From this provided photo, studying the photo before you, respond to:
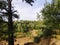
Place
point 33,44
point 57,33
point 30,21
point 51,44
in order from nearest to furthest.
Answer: point 51,44
point 33,44
point 57,33
point 30,21

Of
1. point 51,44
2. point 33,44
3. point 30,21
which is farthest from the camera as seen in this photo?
point 30,21

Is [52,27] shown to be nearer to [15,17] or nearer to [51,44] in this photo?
[51,44]

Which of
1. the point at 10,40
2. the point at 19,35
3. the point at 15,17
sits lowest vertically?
the point at 19,35

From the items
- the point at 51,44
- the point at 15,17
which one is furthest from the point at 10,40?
the point at 51,44

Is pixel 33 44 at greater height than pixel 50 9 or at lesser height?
lesser

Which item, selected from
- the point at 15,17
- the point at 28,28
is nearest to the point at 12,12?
the point at 15,17

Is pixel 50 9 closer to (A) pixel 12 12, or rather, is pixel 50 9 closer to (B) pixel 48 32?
(B) pixel 48 32

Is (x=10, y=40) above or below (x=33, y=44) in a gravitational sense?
above

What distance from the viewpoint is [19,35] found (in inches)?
1902

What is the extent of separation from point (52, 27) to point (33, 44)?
7.22 m

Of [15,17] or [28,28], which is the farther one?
[28,28]

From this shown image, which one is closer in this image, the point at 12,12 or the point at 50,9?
the point at 12,12

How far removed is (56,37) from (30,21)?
1021 inches

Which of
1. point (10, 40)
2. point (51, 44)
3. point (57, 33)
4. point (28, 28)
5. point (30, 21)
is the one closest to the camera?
point (10, 40)
